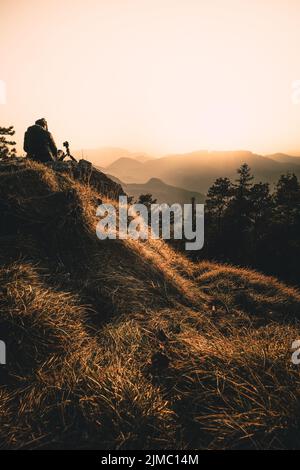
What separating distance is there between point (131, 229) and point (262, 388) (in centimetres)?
721

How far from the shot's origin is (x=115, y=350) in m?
4.63

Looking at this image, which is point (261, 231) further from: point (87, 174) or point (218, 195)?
point (87, 174)

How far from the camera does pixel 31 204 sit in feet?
24.7

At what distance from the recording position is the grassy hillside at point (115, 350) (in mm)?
3295

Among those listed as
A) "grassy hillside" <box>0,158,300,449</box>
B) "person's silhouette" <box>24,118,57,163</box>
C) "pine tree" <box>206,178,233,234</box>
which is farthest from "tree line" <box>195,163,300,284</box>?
"grassy hillside" <box>0,158,300,449</box>

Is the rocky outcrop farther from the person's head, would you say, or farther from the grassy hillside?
the grassy hillside

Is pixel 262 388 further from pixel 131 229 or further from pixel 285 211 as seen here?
pixel 285 211

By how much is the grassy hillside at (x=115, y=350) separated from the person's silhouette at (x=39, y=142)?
3.46m

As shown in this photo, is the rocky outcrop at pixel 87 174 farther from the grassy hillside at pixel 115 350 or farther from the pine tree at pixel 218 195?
the pine tree at pixel 218 195

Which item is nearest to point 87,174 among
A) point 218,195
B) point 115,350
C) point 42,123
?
point 42,123

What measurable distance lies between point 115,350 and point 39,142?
8.94 metres

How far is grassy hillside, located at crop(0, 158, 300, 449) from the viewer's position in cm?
329

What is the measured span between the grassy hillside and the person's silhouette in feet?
11.3

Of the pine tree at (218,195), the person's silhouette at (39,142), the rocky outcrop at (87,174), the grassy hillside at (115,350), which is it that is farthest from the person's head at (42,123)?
the pine tree at (218,195)
